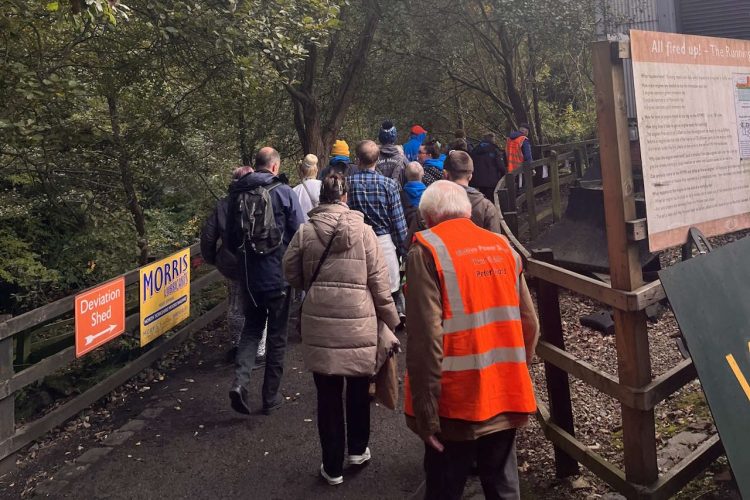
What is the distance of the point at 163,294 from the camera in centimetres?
693

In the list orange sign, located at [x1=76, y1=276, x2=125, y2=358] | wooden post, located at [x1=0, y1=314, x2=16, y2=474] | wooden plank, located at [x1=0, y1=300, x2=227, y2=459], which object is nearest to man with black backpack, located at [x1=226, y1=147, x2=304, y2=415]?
orange sign, located at [x1=76, y1=276, x2=125, y2=358]

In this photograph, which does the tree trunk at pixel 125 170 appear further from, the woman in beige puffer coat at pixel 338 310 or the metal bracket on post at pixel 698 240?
the metal bracket on post at pixel 698 240

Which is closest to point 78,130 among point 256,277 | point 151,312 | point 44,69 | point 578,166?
point 44,69

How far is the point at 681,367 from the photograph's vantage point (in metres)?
3.60

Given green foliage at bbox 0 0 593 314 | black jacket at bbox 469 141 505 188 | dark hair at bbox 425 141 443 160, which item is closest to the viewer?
green foliage at bbox 0 0 593 314

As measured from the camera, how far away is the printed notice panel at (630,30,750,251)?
3.38m

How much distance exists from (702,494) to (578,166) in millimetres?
12550

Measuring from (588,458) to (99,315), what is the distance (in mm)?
3983

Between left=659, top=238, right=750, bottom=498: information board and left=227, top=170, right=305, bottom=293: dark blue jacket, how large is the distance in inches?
130

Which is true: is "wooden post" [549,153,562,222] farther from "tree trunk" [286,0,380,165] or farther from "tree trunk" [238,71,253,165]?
"tree trunk" [238,71,253,165]

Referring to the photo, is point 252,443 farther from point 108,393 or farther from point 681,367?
point 681,367

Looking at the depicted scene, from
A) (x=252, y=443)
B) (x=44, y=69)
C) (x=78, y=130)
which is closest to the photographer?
(x=252, y=443)

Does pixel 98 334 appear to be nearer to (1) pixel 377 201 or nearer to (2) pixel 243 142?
(1) pixel 377 201

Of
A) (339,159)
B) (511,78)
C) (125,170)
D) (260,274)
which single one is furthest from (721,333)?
(511,78)
